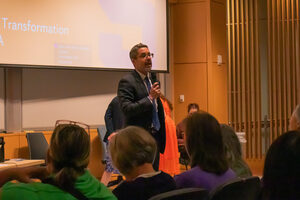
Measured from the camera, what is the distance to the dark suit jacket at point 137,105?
3.52 meters

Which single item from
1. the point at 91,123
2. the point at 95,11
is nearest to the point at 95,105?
the point at 91,123

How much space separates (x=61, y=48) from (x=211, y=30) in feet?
9.40

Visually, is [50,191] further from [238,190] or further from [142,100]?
[142,100]

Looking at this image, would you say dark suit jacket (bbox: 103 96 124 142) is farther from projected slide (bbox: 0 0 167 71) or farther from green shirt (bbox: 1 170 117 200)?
green shirt (bbox: 1 170 117 200)

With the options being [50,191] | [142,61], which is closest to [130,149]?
[50,191]

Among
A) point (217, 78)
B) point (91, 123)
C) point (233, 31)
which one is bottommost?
point (91, 123)

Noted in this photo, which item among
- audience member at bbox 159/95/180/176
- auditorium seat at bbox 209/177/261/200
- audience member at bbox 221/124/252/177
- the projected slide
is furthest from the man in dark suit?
the projected slide

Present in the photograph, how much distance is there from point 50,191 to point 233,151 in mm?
1139

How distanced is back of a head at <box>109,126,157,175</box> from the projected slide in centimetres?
384

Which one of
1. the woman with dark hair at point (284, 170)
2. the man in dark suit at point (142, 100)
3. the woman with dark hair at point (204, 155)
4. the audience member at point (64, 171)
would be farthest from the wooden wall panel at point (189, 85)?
the woman with dark hair at point (284, 170)

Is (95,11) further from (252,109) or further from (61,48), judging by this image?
(252,109)

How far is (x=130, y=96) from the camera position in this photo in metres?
3.65

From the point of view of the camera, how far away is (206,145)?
2.35 m

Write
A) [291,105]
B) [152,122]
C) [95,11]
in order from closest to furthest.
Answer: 1. [152,122]
2. [95,11]
3. [291,105]
